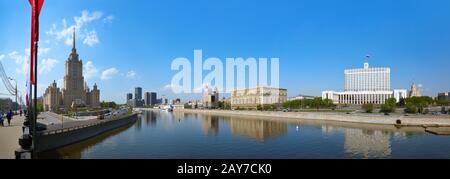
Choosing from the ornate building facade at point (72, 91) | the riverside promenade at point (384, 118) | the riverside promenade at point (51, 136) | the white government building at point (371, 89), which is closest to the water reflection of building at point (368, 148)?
the riverside promenade at point (384, 118)

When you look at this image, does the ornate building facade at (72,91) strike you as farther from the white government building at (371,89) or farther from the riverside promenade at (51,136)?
the white government building at (371,89)

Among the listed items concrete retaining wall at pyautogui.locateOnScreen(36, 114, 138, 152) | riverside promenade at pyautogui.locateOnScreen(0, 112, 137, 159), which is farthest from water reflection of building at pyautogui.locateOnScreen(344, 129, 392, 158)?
concrete retaining wall at pyautogui.locateOnScreen(36, 114, 138, 152)

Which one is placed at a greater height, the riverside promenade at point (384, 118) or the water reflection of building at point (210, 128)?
the riverside promenade at point (384, 118)

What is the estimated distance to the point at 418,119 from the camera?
5759cm

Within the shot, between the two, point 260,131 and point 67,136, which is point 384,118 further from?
point 67,136

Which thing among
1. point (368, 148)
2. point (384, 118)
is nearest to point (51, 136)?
point (368, 148)

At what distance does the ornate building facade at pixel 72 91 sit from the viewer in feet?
492

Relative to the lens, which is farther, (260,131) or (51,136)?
(260,131)

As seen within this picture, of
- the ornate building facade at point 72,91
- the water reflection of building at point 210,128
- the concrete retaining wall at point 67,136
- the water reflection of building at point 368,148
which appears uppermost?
the ornate building facade at point 72,91

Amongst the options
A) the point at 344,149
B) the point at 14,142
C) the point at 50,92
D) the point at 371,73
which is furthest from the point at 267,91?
the point at 14,142

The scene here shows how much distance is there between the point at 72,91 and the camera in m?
158

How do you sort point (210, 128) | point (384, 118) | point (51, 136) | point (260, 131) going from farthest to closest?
point (384, 118) → point (210, 128) → point (260, 131) → point (51, 136)

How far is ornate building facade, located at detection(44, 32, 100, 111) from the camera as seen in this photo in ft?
492
